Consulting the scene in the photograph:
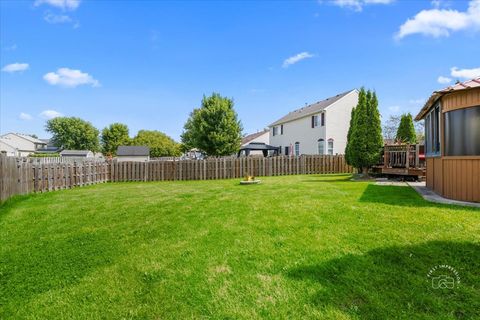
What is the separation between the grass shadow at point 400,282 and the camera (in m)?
2.73

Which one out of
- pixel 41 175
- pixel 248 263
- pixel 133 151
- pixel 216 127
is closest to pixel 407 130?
pixel 216 127

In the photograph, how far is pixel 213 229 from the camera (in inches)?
208

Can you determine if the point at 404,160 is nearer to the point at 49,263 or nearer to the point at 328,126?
the point at 49,263

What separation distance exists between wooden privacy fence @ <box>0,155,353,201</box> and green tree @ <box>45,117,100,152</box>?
66.6m

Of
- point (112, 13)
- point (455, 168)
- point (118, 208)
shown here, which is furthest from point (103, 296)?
point (112, 13)

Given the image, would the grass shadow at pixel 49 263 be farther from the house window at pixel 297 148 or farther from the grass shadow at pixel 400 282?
the house window at pixel 297 148

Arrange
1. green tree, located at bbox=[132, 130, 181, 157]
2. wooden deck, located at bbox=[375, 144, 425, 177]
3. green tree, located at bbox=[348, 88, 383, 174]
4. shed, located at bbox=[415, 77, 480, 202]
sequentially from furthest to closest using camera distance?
1. green tree, located at bbox=[132, 130, 181, 157]
2. green tree, located at bbox=[348, 88, 383, 174]
3. wooden deck, located at bbox=[375, 144, 425, 177]
4. shed, located at bbox=[415, 77, 480, 202]

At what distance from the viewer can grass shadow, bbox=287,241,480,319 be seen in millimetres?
2732

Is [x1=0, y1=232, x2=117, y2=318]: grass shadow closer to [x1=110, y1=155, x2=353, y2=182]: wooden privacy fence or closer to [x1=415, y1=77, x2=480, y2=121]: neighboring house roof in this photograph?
[x1=415, y1=77, x2=480, y2=121]: neighboring house roof

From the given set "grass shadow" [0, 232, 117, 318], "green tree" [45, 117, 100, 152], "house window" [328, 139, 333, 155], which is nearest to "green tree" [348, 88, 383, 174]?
"grass shadow" [0, 232, 117, 318]

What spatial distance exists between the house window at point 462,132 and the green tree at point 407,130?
11.2m

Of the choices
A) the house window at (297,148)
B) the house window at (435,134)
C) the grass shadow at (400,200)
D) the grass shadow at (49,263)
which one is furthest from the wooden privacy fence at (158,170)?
the grass shadow at (400,200)

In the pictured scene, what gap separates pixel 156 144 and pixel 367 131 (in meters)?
58.7

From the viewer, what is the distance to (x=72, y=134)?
246 feet
